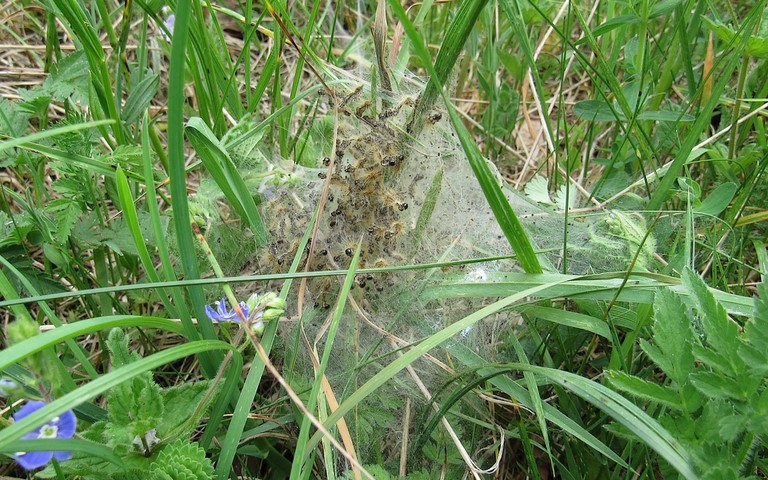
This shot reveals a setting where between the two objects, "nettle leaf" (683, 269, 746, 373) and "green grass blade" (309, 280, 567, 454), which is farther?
"green grass blade" (309, 280, 567, 454)

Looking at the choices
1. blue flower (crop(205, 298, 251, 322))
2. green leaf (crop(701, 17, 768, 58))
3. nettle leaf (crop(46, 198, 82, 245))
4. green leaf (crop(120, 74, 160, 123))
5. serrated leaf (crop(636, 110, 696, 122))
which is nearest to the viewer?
blue flower (crop(205, 298, 251, 322))

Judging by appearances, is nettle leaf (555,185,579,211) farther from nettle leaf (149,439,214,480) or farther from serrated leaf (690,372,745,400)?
nettle leaf (149,439,214,480)

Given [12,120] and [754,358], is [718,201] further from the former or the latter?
[12,120]

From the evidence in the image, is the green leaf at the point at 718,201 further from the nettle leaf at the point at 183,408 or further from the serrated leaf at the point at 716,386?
the nettle leaf at the point at 183,408

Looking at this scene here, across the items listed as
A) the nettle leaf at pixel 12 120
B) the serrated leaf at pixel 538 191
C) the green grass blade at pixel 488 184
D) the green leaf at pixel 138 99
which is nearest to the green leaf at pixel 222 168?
the green leaf at pixel 138 99

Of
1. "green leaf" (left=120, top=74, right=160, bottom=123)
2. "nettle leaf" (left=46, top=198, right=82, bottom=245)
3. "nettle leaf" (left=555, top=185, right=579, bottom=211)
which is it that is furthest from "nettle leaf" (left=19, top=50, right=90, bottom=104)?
"nettle leaf" (left=555, top=185, right=579, bottom=211)
